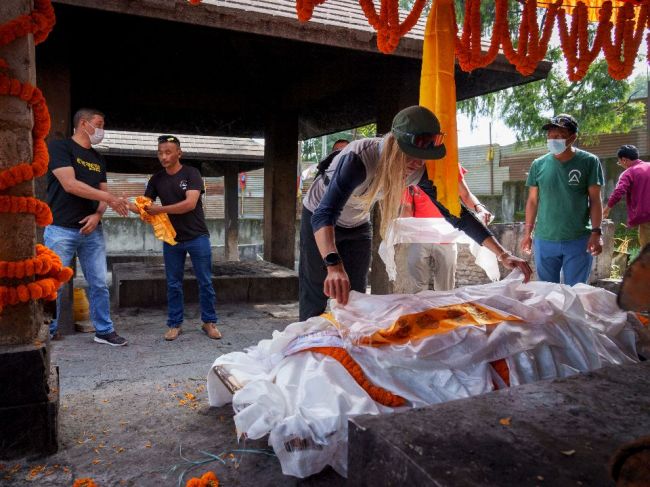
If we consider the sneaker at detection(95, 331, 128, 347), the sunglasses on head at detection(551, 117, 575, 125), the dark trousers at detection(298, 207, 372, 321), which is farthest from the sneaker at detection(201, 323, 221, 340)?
the sunglasses on head at detection(551, 117, 575, 125)

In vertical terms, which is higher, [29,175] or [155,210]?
[29,175]

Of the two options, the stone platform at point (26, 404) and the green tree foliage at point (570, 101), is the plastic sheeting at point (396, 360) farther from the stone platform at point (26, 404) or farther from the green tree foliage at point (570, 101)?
the green tree foliage at point (570, 101)

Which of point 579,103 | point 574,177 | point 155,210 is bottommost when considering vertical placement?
point 155,210

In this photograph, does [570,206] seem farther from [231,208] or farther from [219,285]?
[231,208]

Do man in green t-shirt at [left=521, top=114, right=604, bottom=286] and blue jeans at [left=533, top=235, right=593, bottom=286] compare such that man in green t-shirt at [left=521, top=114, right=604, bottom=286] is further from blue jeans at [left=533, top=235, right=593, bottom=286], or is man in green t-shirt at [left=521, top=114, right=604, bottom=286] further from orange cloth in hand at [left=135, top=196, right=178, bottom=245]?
orange cloth in hand at [left=135, top=196, right=178, bottom=245]

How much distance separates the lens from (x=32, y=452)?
2.40 metres

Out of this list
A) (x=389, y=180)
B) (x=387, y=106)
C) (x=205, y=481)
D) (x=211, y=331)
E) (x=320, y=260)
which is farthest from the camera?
(x=387, y=106)

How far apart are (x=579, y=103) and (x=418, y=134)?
17.0 m

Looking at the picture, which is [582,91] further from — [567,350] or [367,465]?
[367,465]

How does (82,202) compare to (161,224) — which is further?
(161,224)

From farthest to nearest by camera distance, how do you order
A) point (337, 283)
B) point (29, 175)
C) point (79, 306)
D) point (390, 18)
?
point (79, 306), point (390, 18), point (337, 283), point (29, 175)

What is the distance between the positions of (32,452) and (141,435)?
1.63ft

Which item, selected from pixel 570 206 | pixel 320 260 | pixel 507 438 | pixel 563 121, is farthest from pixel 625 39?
pixel 507 438

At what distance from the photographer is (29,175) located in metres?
2.44
